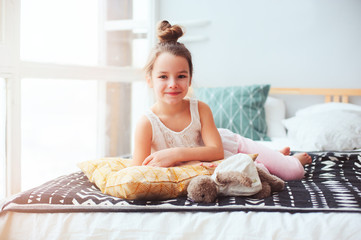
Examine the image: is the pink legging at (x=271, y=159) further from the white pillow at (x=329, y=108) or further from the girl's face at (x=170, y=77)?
the white pillow at (x=329, y=108)

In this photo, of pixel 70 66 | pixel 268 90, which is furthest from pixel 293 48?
pixel 70 66

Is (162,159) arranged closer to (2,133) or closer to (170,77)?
(170,77)

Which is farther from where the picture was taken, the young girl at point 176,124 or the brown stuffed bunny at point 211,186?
the young girl at point 176,124

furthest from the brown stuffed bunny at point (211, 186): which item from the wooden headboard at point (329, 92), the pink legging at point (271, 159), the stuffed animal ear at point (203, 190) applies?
the wooden headboard at point (329, 92)

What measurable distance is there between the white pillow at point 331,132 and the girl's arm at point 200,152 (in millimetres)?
847

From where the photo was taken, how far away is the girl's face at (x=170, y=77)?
4.63 ft

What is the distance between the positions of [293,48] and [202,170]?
192 cm

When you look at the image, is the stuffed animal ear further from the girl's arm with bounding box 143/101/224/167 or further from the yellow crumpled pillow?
the girl's arm with bounding box 143/101/224/167

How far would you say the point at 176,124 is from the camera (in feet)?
4.93

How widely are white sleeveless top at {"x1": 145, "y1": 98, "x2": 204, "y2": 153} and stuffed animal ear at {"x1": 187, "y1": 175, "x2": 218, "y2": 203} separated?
0.37m

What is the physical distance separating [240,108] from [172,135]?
1.19m

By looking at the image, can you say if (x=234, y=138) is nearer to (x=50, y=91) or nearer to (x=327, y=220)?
(x=327, y=220)

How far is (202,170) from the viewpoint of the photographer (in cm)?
125

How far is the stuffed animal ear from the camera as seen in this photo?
1.10 metres
